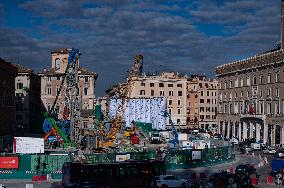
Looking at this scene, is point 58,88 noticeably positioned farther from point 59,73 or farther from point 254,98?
point 254,98

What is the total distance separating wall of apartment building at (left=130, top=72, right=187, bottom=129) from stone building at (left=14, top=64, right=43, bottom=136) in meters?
28.9

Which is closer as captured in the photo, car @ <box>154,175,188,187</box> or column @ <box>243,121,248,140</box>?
car @ <box>154,175,188,187</box>

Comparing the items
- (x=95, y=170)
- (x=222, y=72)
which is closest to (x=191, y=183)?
(x=95, y=170)

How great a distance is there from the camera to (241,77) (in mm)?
98625

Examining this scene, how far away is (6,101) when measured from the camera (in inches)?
3238

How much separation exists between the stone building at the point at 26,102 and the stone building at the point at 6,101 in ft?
55.2

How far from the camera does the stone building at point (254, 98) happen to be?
8269cm

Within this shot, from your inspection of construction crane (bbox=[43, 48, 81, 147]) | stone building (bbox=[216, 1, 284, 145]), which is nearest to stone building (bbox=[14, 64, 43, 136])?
construction crane (bbox=[43, 48, 81, 147])

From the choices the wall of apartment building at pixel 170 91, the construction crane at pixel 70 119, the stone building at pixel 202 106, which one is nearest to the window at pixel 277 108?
the construction crane at pixel 70 119

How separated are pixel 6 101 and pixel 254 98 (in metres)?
44.0

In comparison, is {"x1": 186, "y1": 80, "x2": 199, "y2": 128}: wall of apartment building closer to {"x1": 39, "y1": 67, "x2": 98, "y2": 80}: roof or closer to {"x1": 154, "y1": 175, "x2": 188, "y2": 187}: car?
{"x1": 39, "y1": 67, "x2": 98, "y2": 80}: roof

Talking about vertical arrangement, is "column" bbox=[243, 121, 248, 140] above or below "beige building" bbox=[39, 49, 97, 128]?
below

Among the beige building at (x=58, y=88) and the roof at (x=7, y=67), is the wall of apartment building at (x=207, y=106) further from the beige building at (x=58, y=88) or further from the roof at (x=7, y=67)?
the roof at (x=7, y=67)

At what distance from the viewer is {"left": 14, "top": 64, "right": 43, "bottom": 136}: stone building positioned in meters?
109
